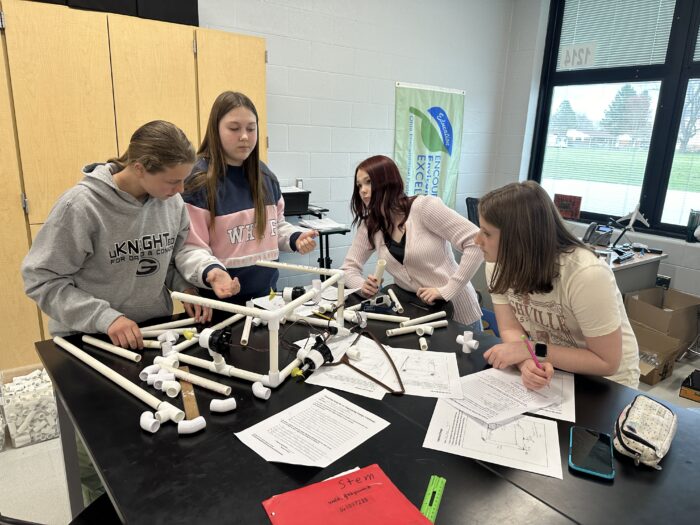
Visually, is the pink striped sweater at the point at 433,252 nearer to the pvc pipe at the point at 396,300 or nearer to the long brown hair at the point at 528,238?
the pvc pipe at the point at 396,300

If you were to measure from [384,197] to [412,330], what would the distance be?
761 millimetres

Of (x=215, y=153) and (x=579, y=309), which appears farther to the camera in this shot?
(x=215, y=153)

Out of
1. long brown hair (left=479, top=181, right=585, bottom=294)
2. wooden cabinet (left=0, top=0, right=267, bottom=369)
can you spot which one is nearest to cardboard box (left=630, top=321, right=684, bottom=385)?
long brown hair (left=479, top=181, right=585, bottom=294)

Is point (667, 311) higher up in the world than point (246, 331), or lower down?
lower down


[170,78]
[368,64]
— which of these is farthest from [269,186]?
[368,64]

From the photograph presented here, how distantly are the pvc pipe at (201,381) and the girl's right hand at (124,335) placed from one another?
0.61 ft

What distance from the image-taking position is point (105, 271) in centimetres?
146

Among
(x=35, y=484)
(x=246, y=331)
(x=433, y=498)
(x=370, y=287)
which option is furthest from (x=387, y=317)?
(x=35, y=484)

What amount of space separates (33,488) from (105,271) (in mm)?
1183

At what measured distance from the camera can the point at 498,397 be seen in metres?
1.19

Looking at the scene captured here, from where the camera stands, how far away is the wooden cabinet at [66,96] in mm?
2283

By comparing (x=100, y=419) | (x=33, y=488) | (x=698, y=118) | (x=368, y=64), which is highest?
(x=368, y=64)

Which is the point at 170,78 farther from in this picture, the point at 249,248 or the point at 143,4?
the point at 249,248

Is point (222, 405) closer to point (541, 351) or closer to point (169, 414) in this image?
point (169, 414)
